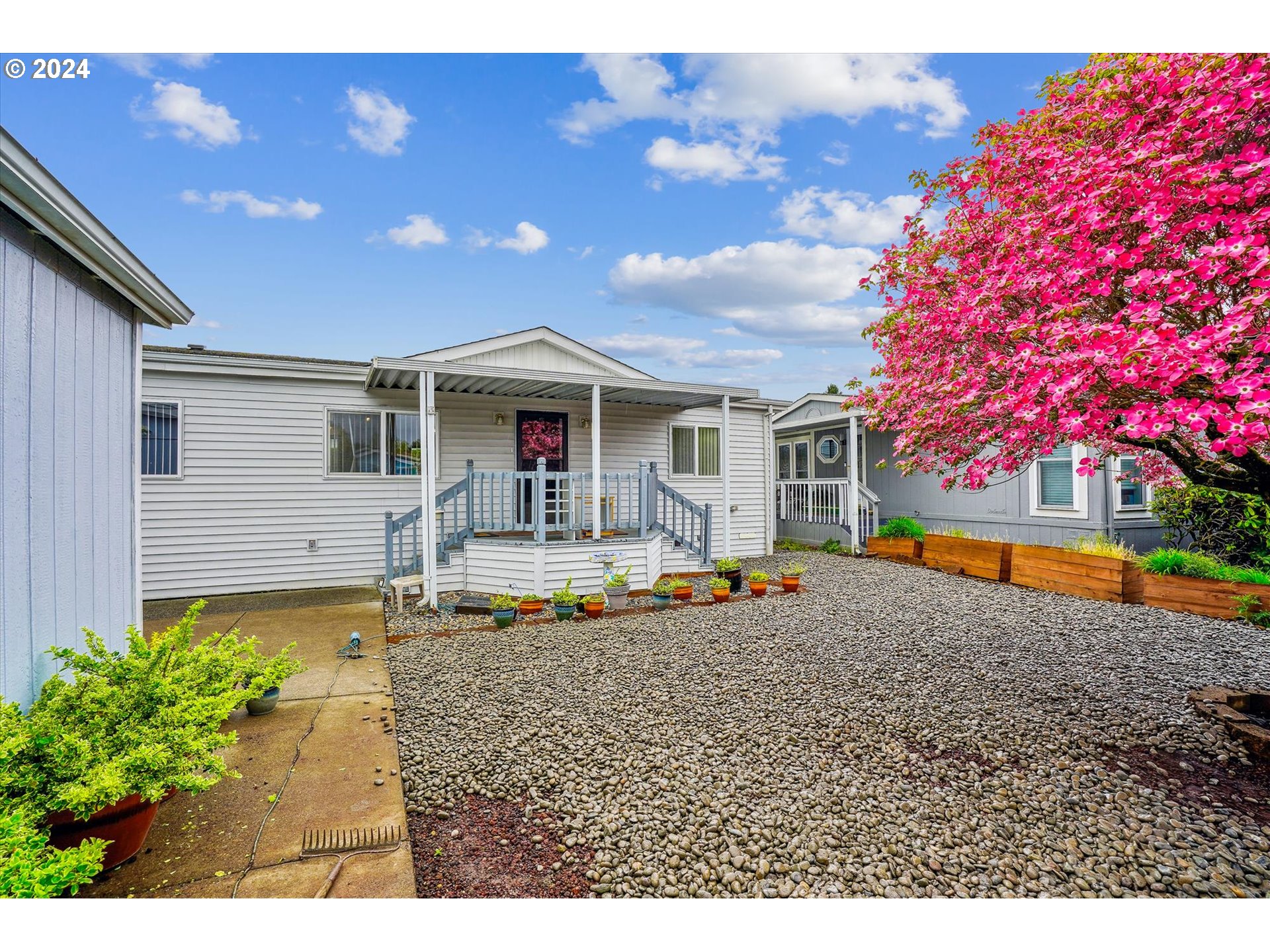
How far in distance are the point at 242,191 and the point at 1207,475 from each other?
9.35m

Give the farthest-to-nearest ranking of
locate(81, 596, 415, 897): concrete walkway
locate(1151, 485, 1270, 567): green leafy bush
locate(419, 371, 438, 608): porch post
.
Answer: locate(419, 371, 438, 608): porch post
locate(1151, 485, 1270, 567): green leafy bush
locate(81, 596, 415, 897): concrete walkway

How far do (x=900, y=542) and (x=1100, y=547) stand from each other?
3.03 meters

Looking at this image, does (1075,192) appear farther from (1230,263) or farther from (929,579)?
(929,579)

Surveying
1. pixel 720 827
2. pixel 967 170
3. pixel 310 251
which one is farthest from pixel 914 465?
pixel 310 251

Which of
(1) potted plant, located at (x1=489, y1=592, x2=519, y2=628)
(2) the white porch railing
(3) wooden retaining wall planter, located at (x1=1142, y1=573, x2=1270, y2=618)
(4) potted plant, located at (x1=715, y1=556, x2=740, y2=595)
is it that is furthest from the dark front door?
(3) wooden retaining wall planter, located at (x1=1142, y1=573, x2=1270, y2=618)

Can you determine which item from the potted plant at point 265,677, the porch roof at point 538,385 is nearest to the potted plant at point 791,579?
the porch roof at point 538,385

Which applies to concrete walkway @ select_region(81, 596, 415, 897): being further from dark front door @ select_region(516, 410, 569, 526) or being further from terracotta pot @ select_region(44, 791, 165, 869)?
dark front door @ select_region(516, 410, 569, 526)

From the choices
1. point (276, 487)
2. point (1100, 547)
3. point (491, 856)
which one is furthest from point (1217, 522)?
point (276, 487)

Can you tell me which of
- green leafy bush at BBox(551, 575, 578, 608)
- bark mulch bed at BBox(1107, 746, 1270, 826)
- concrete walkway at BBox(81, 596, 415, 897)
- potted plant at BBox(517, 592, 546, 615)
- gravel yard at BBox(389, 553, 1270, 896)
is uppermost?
green leafy bush at BBox(551, 575, 578, 608)

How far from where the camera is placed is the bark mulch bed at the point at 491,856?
79.6 inches

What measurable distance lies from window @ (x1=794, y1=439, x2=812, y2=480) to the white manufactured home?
5505mm

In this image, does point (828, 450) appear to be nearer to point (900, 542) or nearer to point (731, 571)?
point (900, 542)

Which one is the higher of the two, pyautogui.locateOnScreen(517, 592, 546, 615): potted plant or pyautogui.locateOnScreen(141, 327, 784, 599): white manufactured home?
pyautogui.locateOnScreen(141, 327, 784, 599): white manufactured home

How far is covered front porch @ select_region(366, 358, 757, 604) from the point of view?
693cm
